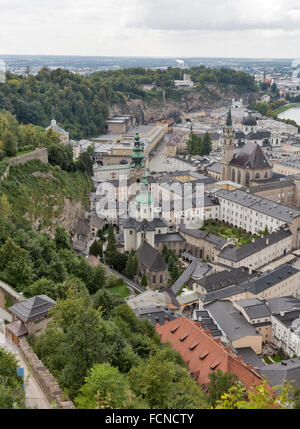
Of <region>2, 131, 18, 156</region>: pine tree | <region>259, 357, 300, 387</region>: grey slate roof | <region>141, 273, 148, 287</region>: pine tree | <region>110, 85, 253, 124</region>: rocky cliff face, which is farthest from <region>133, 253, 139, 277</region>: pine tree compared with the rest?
<region>110, 85, 253, 124</region>: rocky cliff face

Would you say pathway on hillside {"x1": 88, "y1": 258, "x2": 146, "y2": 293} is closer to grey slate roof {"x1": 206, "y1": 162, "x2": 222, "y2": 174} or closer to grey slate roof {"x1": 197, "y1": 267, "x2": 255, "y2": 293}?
grey slate roof {"x1": 197, "y1": 267, "x2": 255, "y2": 293}

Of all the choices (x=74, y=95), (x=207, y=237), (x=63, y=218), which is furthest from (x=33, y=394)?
(x=74, y=95)

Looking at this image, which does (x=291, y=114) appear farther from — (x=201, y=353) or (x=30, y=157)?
(x=201, y=353)

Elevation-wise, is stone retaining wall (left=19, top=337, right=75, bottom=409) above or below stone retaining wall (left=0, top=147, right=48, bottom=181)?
below

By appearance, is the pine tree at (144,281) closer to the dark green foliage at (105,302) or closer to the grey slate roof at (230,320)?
the grey slate roof at (230,320)

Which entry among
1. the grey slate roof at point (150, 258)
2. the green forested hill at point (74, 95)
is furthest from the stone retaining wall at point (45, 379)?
the green forested hill at point (74, 95)

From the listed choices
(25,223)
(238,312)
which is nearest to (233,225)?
(238,312)
